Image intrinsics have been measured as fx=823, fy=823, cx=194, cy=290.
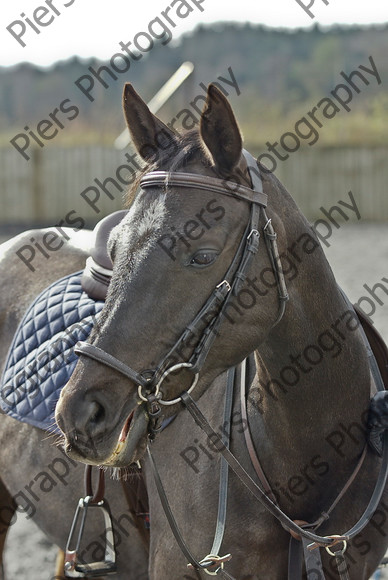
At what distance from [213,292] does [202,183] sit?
0.34 m

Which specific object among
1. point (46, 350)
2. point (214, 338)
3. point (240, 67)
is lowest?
point (240, 67)

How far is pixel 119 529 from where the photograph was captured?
3475 millimetres

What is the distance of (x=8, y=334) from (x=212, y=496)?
1.80 m

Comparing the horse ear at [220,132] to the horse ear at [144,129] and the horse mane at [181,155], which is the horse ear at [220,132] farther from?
the horse ear at [144,129]

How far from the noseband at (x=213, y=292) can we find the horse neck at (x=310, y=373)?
191mm

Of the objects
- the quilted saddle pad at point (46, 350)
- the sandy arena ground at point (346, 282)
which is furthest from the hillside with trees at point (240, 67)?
the quilted saddle pad at point (46, 350)

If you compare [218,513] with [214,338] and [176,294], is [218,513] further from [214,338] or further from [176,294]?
[176,294]

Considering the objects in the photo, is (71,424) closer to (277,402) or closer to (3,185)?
(277,402)

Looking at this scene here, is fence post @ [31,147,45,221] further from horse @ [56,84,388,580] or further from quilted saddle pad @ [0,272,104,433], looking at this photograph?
horse @ [56,84,388,580]

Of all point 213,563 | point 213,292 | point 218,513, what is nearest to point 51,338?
point 218,513

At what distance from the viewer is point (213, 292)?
8.10 feet

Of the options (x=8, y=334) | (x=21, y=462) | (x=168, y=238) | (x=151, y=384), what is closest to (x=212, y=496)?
(x=151, y=384)

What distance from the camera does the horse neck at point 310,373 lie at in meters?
2.81

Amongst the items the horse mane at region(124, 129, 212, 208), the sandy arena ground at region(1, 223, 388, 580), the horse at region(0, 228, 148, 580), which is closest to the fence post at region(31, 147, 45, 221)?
the sandy arena ground at region(1, 223, 388, 580)
